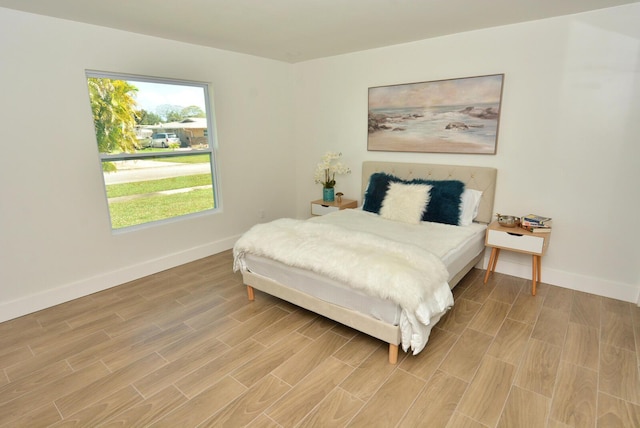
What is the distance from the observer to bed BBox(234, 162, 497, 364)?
2.12 m

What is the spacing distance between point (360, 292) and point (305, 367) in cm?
61

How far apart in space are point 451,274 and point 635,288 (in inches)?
68.0

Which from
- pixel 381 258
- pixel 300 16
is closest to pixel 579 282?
pixel 381 258

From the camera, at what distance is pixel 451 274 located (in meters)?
2.73

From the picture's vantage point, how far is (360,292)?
2.22 meters

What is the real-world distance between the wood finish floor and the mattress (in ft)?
1.11

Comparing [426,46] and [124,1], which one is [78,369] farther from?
[426,46]

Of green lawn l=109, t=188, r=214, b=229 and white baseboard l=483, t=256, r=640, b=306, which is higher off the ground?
green lawn l=109, t=188, r=214, b=229

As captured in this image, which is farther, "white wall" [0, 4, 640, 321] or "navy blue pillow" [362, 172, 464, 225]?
"navy blue pillow" [362, 172, 464, 225]

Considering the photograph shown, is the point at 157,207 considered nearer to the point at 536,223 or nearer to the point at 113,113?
the point at 113,113

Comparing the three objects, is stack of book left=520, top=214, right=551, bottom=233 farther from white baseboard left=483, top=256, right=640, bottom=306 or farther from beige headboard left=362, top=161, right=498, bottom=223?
white baseboard left=483, top=256, right=640, bottom=306

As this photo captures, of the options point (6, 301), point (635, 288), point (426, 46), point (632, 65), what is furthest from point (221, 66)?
point (635, 288)

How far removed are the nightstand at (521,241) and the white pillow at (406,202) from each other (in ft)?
2.20

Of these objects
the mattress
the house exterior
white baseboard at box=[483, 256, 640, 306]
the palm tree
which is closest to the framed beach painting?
the mattress
